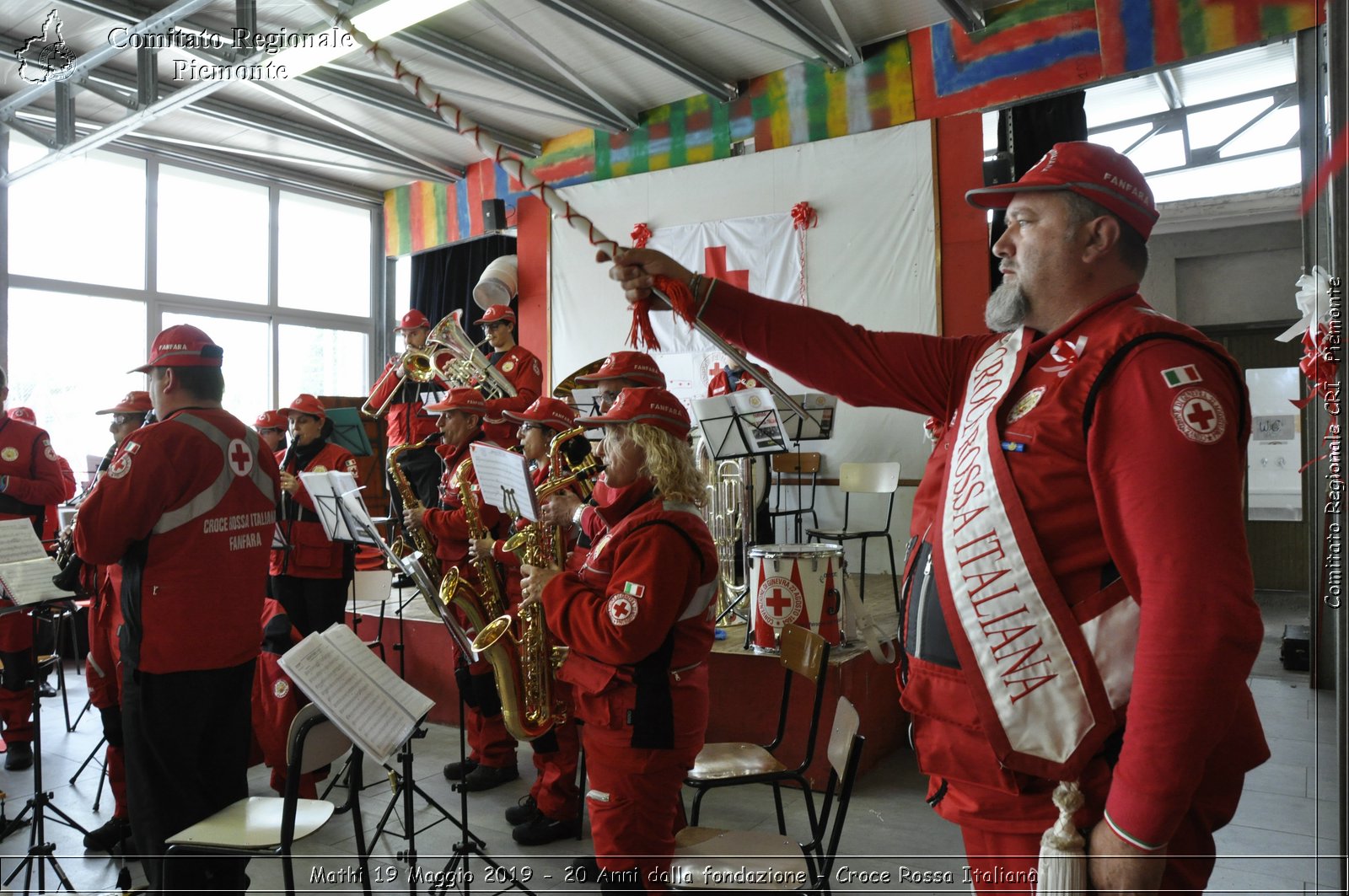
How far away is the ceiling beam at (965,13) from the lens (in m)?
7.37

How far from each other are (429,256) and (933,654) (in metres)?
11.8

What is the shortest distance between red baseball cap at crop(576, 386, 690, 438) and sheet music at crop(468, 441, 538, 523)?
0.53m

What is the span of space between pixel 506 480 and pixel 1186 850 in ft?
8.54

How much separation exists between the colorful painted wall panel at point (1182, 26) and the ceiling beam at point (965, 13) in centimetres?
97

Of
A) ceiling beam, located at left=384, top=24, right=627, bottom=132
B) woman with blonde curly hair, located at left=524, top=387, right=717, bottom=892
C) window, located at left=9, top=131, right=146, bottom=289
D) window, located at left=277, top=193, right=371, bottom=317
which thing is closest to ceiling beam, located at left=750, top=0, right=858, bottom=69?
ceiling beam, located at left=384, top=24, right=627, bottom=132

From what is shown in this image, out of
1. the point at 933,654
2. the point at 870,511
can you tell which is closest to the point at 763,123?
the point at 870,511

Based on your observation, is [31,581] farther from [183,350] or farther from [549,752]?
[549,752]

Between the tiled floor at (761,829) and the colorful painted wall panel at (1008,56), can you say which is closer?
the tiled floor at (761,829)

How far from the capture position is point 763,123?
357 inches

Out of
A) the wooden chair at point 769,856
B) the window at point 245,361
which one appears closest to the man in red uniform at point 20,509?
the wooden chair at point 769,856

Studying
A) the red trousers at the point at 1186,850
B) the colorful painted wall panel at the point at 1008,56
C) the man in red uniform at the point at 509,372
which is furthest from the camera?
the colorful painted wall panel at the point at 1008,56

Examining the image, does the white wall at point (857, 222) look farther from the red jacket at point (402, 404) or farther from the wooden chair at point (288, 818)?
the wooden chair at point (288, 818)

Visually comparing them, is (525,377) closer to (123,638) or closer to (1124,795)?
(123,638)

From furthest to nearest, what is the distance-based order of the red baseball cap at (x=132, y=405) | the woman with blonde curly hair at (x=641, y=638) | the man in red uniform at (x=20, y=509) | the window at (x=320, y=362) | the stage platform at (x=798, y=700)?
the window at (x=320, y=362) < the red baseball cap at (x=132, y=405) < the man in red uniform at (x=20, y=509) < the stage platform at (x=798, y=700) < the woman with blonde curly hair at (x=641, y=638)
